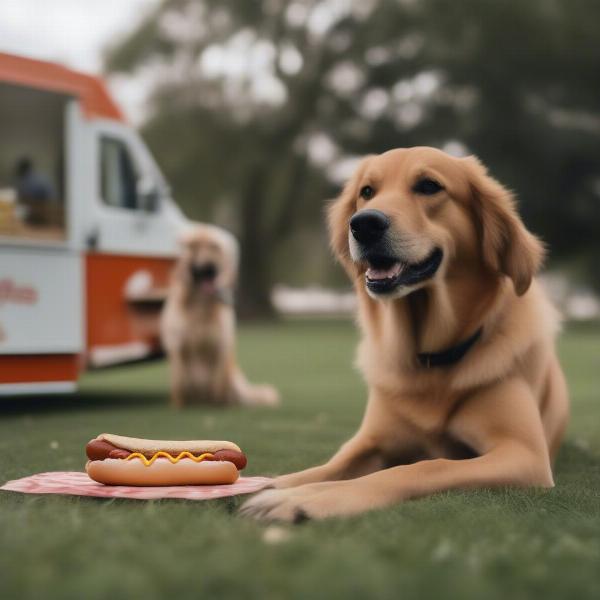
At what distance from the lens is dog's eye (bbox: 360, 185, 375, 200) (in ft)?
10.7

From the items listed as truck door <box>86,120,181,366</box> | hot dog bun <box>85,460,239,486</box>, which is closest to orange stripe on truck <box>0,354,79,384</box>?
truck door <box>86,120,181,366</box>

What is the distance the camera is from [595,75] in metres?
22.4

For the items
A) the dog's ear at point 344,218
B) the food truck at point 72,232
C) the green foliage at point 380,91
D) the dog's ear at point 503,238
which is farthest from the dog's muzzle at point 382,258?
the green foliage at point 380,91

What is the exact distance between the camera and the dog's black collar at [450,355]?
10.3ft

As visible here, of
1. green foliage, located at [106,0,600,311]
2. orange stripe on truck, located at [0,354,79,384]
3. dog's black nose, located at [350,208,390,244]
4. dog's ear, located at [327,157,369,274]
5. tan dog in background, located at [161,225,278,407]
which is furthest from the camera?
green foliage, located at [106,0,600,311]

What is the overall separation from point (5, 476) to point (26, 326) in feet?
8.64

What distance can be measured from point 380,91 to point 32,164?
1689 cm

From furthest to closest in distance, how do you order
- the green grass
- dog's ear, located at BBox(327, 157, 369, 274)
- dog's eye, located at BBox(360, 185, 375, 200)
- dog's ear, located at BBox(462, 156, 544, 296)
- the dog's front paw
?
dog's ear, located at BBox(327, 157, 369, 274) → dog's eye, located at BBox(360, 185, 375, 200) → dog's ear, located at BBox(462, 156, 544, 296) → the dog's front paw → the green grass

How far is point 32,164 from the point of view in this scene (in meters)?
7.03

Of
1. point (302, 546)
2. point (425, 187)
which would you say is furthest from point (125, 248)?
point (302, 546)

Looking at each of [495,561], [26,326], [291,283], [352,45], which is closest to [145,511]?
[495,561]

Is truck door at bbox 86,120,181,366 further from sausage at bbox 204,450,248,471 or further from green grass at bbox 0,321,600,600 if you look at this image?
sausage at bbox 204,450,248,471

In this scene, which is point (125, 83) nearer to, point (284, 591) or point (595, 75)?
point (595, 75)

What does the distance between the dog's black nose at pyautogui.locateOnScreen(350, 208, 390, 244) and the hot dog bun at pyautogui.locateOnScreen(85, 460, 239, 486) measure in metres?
0.92
